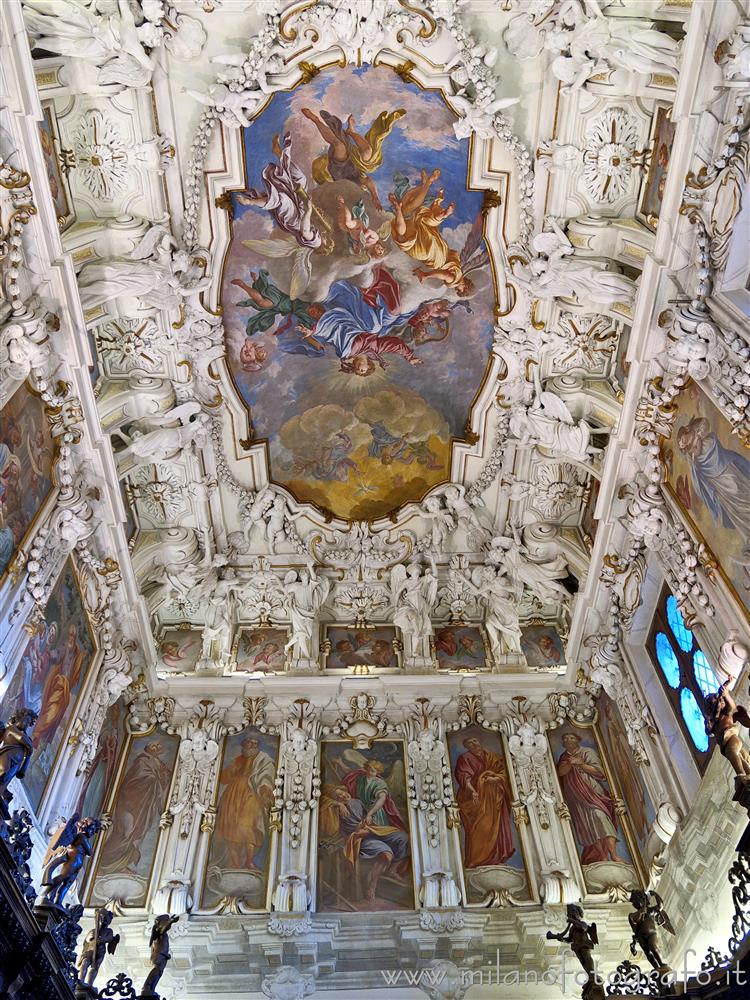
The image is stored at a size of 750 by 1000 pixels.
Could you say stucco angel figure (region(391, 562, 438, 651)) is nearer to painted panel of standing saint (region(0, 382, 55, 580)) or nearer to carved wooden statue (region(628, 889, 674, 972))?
carved wooden statue (region(628, 889, 674, 972))

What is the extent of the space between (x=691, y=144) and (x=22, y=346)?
325 inches

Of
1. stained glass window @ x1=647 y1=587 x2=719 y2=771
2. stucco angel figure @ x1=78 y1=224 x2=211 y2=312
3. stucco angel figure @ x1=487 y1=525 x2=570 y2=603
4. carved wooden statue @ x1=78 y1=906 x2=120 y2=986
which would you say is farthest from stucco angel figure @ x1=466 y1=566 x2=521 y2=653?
carved wooden statue @ x1=78 y1=906 x2=120 y2=986

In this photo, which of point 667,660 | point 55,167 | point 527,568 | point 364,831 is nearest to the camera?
point 55,167

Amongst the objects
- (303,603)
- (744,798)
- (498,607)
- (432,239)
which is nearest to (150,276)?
(432,239)

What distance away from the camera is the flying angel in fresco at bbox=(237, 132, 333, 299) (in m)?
13.0

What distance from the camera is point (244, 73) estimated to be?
11.9 meters

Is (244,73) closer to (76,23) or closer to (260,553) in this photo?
(76,23)

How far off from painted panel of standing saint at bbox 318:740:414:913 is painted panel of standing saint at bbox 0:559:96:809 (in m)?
4.07

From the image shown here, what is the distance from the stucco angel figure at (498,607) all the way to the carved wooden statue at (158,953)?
299 inches

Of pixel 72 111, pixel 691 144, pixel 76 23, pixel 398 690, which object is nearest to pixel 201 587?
pixel 398 690

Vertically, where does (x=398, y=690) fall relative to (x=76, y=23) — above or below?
below

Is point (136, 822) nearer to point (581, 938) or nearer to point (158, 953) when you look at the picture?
point (158, 953)

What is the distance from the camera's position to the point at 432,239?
13828mm

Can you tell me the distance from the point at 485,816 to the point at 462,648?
3.63 metres
